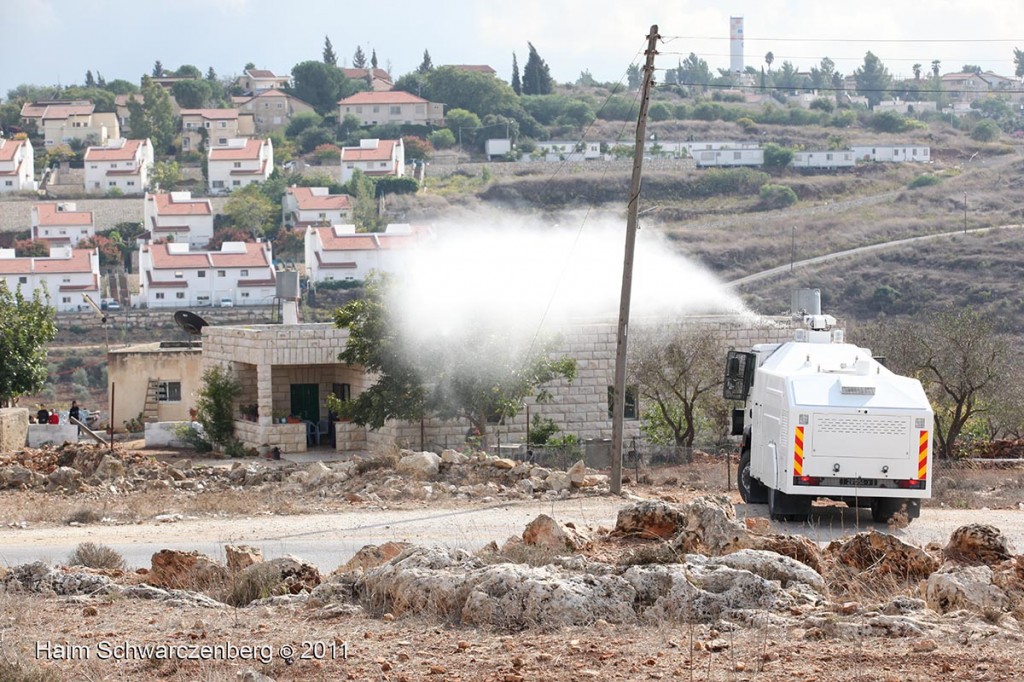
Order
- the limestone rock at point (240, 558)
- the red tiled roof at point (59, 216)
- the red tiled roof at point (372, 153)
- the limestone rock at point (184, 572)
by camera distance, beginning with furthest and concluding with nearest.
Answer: the red tiled roof at point (372, 153) < the red tiled roof at point (59, 216) < the limestone rock at point (240, 558) < the limestone rock at point (184, 572)

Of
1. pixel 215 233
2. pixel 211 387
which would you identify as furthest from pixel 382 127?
pixel 211 387

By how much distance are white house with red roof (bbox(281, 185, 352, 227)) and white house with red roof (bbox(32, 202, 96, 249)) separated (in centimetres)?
2011

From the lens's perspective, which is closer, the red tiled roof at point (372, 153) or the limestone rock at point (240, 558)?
the limestone rock at point (240, 558)

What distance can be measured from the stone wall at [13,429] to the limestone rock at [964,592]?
2310 centimetres

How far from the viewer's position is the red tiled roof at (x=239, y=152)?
166 metres

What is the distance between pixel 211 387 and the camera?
107 ft

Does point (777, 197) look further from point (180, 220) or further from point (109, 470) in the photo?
point (109, 470)

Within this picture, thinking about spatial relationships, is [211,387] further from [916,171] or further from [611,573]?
[916,171]

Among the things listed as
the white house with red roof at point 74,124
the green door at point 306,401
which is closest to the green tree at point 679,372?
the green door at point 306,401

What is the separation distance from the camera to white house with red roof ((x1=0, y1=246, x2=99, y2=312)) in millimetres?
116812

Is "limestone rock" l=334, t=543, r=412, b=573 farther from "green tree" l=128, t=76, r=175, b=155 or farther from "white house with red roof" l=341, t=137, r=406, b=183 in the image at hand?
"green tree" l=128, t=76, r=175, b=155

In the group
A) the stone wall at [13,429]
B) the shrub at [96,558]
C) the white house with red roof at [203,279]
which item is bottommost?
the white house with red roof at [203,279]

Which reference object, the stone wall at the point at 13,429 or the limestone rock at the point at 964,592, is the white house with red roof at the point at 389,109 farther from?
the limestone rock at the point at 964,592

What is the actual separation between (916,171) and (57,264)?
8632 cm
